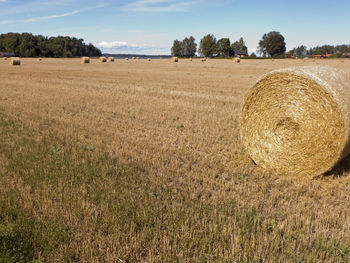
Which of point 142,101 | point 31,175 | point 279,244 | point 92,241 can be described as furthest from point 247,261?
point 142,101

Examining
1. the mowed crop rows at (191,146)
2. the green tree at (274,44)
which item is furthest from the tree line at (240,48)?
the mowed crop rows at (191,146)

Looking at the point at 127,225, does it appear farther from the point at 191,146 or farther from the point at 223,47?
the point at 223,47

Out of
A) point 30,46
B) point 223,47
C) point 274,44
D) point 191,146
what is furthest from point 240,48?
point 191,146

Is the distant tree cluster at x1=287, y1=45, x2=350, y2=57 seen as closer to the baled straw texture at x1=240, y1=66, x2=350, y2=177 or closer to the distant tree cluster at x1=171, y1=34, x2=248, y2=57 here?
the distant tree cluster at x1=171, y1=34, x2=248, y2=57

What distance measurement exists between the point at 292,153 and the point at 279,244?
3.23 metres

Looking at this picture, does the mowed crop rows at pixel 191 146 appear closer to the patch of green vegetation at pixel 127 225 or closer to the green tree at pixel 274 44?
the patch of green vegetation at pixel 127 225

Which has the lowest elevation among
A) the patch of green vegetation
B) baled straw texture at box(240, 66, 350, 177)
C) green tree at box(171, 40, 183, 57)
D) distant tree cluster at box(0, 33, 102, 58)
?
the patch of green vegetation

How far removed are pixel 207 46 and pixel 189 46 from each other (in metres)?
33.7

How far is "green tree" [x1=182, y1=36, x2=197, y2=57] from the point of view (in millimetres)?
170375

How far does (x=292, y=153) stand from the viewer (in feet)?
23.9

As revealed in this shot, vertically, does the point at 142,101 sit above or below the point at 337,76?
below

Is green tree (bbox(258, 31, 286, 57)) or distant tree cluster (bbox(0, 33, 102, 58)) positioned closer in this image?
distant tree cluster (bbox(0, 33, 102, 58))

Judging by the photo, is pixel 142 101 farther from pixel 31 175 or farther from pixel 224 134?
pixel 31 175

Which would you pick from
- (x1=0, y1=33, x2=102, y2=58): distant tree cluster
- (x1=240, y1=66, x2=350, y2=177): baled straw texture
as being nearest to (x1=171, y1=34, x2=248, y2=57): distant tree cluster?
(x1=0, y1=33, x2=102, y2=58): distant tree cluster
